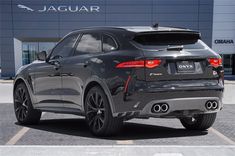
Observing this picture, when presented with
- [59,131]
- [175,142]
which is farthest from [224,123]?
[59,131]

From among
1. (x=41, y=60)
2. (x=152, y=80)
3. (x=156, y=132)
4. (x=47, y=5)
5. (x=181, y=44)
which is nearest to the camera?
(x=152, y=80)

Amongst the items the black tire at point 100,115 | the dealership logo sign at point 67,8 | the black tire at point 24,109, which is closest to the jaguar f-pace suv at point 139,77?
the black tire at point 100,115

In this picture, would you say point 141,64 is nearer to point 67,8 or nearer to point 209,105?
point 209,105

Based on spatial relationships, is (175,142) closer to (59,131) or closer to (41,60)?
(59,131)

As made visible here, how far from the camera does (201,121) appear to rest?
765 centimetres

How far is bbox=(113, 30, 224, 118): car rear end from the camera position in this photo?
6.50 metres

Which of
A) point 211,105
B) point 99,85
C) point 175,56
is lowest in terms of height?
point 211,105

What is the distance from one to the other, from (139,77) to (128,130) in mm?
1589

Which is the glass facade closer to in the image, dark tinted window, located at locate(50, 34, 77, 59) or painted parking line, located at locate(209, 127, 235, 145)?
dark tinted window, located at locate(50, 34, 77, 59)

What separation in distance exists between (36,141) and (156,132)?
6.37 feet

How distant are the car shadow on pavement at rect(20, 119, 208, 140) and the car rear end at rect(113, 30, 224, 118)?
0.64 metres

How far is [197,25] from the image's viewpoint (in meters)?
46.0

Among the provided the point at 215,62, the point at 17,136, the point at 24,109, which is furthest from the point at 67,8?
the point at 215,62

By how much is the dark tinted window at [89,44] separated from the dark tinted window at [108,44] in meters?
0.12
